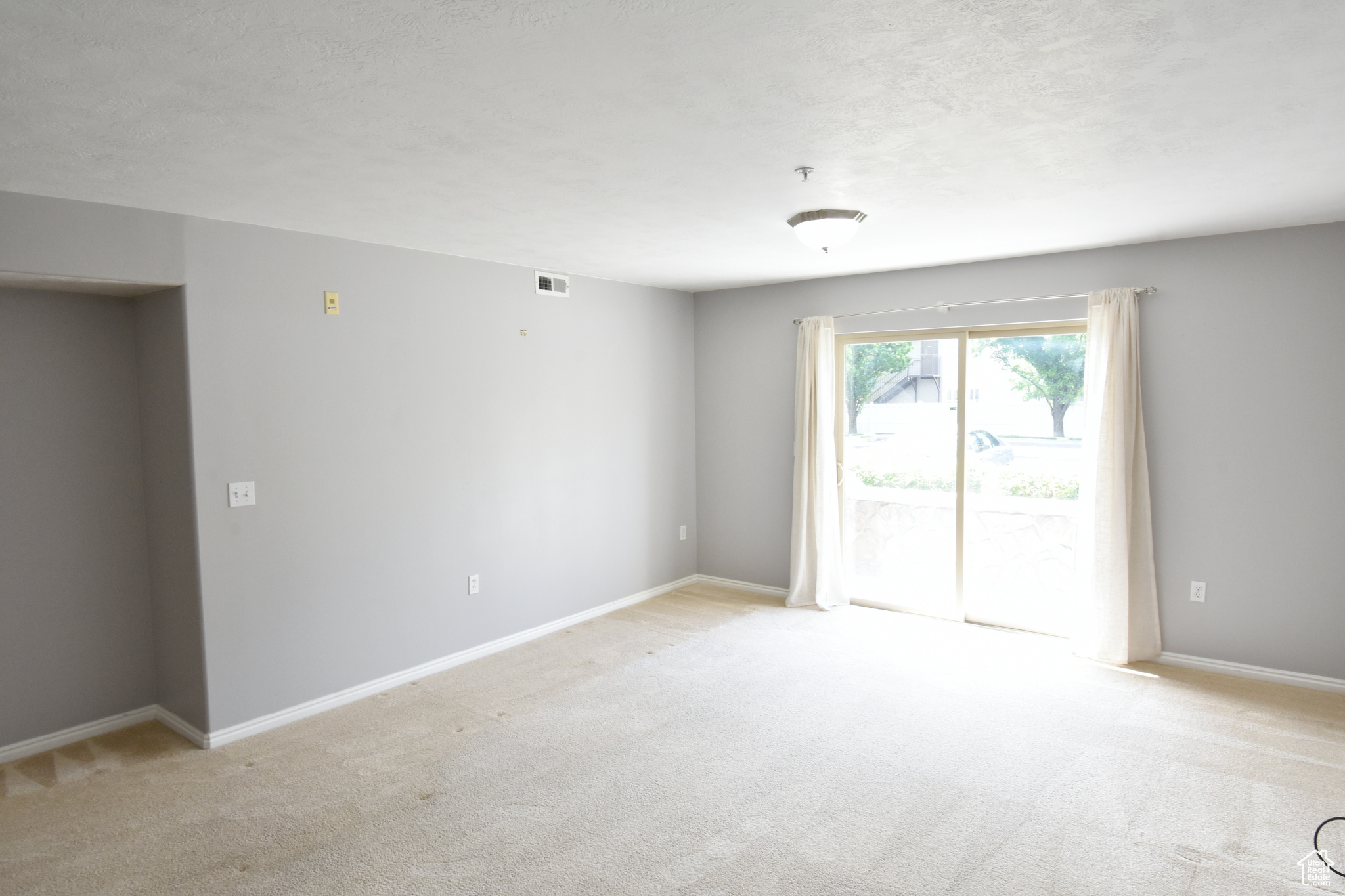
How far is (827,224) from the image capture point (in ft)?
10.9

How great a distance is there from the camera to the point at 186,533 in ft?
11.3

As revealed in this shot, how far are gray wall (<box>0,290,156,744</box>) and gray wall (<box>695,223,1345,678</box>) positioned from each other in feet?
16.6

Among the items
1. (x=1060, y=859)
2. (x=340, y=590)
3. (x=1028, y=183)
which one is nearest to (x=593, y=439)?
(x=340, y=590)

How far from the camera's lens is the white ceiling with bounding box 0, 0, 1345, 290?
1.65 meters

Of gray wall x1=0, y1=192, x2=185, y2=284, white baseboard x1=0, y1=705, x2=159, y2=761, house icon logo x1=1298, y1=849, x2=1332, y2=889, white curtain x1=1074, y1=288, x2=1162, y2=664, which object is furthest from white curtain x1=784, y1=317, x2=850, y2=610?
white baseboard x1=0, y1=705, x2=159, y2=761

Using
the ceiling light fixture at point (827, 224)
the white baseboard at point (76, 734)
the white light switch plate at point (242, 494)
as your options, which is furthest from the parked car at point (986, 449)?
the white baseboard at point (76, 734)

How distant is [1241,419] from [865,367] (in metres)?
2.30

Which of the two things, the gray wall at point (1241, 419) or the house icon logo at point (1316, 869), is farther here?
the gray wall at point (1241, 419)

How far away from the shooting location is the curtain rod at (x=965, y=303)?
430 cm

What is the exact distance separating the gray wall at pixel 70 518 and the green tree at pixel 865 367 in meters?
4.52

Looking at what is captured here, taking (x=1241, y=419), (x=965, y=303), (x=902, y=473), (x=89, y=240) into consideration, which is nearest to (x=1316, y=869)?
(x=1241, y=419)

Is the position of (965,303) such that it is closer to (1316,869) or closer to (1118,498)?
(1118,498)

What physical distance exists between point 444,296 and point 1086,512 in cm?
410

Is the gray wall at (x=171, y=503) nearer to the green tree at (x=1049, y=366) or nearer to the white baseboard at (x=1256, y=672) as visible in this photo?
the green tree at (x=1049, y=366)
